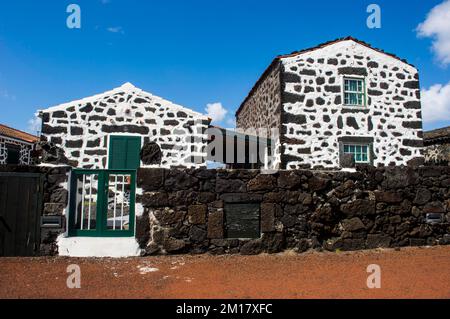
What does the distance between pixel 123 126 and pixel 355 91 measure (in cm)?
841

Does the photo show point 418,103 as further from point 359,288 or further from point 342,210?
point 359,288

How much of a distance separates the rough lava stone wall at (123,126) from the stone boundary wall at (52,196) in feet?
12.9

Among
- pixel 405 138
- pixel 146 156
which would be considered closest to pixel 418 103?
pixel 405 138

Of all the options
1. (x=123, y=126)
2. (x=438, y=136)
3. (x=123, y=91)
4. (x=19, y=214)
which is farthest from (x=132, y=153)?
(x=438, y=136)

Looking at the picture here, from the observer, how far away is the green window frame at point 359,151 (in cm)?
1201

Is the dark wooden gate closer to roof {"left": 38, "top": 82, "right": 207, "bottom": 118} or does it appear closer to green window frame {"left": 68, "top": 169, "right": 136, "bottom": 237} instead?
green window frame {"left": 68, "top": 169, "right": 136, "bottom": 237}

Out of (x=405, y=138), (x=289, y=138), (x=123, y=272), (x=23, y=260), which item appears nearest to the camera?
(x=123, y=272)

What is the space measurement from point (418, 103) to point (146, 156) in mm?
10980

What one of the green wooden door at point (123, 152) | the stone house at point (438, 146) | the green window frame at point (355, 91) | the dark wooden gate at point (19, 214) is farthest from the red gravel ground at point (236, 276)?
the stone house at point (438, 146)

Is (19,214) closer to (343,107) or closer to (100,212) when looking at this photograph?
(100,212)

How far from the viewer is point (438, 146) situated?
17.7 m

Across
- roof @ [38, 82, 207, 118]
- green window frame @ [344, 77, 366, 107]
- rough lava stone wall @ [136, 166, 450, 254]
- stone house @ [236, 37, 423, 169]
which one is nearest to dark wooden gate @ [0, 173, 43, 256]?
rough lava stone wall @ [136, 166, 450, 254]

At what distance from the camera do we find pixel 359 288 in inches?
178

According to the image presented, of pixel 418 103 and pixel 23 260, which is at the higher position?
pixel 418 103
